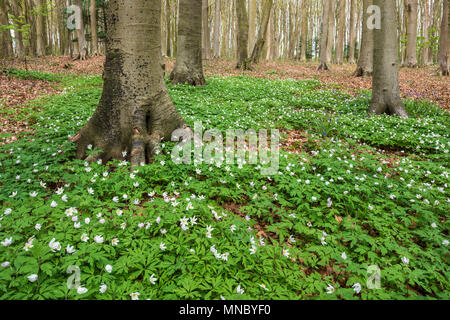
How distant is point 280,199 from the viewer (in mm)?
3160

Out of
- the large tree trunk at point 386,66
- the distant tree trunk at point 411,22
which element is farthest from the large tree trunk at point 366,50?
the large tree trunk at point 386,66

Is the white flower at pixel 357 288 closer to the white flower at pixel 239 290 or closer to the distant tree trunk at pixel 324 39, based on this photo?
the white flower at pixel 239 290

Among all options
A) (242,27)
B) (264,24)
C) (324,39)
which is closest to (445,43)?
(324,39)

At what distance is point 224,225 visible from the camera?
2.58 meters

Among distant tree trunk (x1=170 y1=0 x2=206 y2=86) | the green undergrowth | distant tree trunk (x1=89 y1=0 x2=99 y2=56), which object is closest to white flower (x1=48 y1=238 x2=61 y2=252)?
the green undergrowth

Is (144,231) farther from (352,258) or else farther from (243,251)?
(352,258)

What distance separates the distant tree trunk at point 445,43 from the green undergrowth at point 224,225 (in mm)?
10664

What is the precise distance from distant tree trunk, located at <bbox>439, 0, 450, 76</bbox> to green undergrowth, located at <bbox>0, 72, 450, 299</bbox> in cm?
1066

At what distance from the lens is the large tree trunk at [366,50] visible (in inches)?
503

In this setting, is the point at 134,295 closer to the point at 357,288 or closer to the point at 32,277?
the point at 32,277

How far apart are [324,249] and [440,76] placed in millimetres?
16044

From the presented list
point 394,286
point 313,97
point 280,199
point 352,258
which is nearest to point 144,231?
point 280,199

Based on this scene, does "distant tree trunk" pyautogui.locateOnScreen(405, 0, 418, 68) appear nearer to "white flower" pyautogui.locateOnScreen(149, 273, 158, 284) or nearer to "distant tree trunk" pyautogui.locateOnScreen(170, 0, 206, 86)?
"distant tree trunk" pyautogui.locateOnScreen(170, 0, 206, 86)

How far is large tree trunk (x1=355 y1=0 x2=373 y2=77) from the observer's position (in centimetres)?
1277
